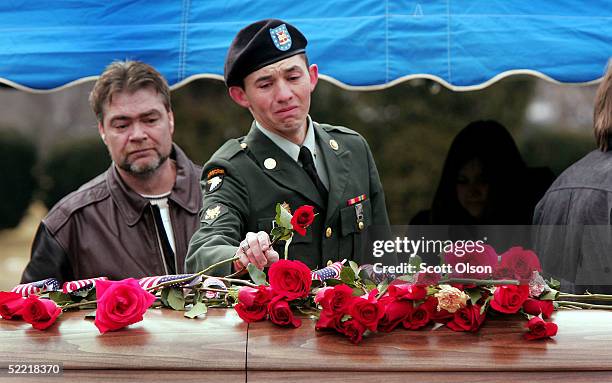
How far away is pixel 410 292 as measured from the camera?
208cm

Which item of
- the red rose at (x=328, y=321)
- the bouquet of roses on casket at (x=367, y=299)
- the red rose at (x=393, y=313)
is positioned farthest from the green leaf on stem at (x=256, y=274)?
the red rose at (x=393, y=313)

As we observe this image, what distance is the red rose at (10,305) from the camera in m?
2.20

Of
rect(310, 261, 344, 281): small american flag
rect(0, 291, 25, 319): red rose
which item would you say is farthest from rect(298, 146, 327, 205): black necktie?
rect(0, 291, 25, 319): red rose

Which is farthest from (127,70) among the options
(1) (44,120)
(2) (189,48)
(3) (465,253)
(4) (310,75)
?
(3) (465,253)

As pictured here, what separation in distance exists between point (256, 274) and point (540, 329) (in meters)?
0.70

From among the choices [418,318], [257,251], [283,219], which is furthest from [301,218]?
[418,318]

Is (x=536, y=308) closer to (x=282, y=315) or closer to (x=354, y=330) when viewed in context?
(x=354, y=330)

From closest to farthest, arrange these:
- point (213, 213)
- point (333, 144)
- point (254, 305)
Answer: point (254, 305)
point (213, 213)
point (333, 144)

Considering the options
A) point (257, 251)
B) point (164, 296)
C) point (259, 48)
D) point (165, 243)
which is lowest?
point (165, 243)

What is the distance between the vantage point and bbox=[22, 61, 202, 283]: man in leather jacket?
12.1ft

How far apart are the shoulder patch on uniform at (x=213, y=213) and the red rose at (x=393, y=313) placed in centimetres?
81

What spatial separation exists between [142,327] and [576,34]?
242 centimetres

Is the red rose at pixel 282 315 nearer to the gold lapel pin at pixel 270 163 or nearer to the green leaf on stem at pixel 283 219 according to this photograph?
the green leaf on stem at pixel 283 219

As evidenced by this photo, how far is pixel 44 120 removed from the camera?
14.1ft
